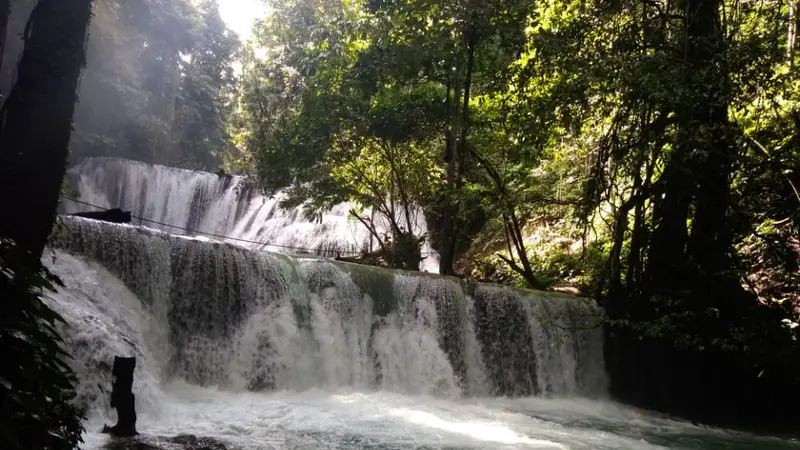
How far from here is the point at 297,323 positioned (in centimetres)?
902

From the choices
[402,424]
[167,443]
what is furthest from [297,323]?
[167,443]

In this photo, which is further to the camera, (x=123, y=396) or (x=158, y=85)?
(x=158, y=85)

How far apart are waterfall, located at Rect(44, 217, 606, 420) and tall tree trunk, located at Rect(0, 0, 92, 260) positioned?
3451 mm

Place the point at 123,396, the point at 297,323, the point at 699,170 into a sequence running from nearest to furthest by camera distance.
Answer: the point at 123,396 < the point at 699,170 < the point at 297,323

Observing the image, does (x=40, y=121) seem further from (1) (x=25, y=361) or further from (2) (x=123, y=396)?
(2) (x=123, y=396)

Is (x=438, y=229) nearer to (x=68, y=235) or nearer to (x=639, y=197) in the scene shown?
(x=639, y=197)

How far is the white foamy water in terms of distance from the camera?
250 inches

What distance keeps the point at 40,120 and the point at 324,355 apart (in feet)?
21.4

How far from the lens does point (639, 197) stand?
8836 mm

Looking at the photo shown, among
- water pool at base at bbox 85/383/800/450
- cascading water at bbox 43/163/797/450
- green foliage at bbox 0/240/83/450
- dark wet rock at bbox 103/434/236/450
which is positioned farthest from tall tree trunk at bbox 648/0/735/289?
green foliage at bbox 0/240/83/450

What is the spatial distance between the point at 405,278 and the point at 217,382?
3.66 metres

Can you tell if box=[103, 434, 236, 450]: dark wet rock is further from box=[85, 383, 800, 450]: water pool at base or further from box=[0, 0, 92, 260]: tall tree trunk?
box=[0, 0, 92, 260]: tall tree trunk

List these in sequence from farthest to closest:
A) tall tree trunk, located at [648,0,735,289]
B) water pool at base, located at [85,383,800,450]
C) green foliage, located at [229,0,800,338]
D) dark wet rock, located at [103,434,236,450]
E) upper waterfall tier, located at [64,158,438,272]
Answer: upper waterfall tier, located at [64,158,438,272] → green foliage, located at [229,0,800,338] → tall tree trunk, located at [648,0,735,289] → water pool at base, located at [85,383,800,450] → dark wet rock, located at [103,434,236,450]

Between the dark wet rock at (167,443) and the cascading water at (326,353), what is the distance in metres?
0.14
